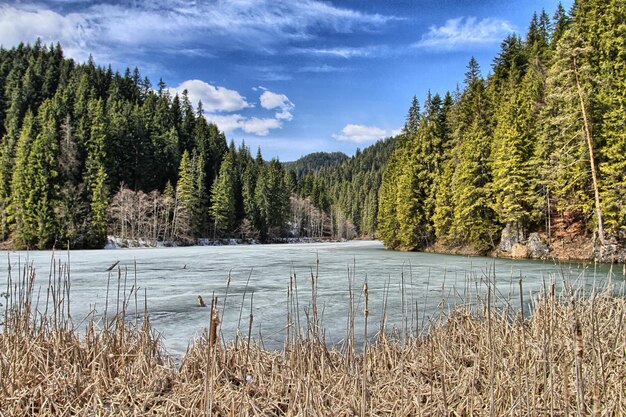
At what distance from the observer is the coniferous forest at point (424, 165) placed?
2088 centimetres

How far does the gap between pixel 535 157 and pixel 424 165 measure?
1387 cm

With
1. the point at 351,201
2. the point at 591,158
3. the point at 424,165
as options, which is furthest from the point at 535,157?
the point at 351,201

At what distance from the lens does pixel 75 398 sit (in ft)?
10.7

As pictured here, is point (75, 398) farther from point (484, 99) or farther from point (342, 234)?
point (342, 234)

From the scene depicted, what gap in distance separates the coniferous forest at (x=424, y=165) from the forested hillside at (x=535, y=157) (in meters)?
0.11

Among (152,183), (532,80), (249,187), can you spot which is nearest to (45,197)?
(152,183)

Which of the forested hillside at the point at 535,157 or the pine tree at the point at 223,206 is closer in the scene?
the forested hillside at the point at 535,157

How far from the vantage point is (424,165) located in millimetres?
38656

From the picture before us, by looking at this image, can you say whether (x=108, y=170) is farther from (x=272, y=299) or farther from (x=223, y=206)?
(x=272, y=299)

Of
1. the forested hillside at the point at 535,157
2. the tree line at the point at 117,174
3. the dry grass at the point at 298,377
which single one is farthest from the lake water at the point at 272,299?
the tree line at the point at 117,174

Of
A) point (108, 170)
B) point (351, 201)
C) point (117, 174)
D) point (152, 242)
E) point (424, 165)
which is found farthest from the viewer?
point (351, 201)

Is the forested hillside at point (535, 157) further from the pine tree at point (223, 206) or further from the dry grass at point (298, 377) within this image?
the pine tree at point (223, 206)

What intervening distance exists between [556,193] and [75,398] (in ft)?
85.9

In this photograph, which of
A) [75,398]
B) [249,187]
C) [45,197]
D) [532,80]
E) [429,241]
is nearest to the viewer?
[75,398]
